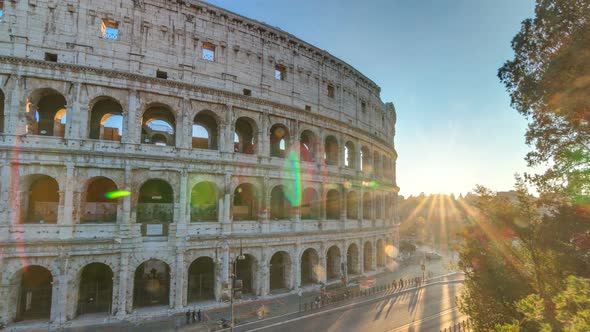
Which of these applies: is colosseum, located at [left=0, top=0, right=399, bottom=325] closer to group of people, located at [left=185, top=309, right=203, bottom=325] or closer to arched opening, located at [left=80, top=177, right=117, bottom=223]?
arched opening, located at [left=80, top=177, right=117, bottom=223]

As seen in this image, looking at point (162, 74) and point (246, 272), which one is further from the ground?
point (162, 74)

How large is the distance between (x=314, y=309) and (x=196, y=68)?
18.9 metres

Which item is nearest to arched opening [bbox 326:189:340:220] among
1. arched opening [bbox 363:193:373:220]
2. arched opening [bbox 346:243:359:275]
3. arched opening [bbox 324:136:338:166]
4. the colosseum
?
the colosseum

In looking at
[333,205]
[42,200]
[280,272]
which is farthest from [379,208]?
[42,200]

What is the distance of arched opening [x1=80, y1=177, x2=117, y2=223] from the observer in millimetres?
19391

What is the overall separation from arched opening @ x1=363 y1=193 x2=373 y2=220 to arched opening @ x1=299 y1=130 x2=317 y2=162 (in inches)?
313

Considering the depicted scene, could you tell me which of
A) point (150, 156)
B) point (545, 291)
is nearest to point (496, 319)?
point (545, 291)

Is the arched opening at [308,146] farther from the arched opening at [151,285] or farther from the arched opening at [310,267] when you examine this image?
the arched opening at [151,285]

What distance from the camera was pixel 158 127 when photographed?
22812 millimetres

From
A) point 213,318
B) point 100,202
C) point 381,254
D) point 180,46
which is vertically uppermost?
point 180,46

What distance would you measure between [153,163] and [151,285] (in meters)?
8.42

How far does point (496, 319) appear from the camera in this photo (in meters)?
12.1

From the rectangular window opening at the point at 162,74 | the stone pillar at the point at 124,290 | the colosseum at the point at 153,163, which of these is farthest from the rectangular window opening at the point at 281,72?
the stone pillar at the point at 124,290

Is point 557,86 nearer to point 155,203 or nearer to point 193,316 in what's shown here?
point 193,316
